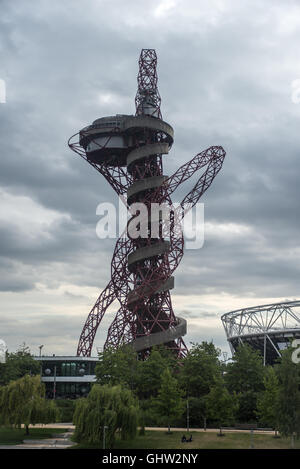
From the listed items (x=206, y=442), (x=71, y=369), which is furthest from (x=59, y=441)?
(x=71, y=369)

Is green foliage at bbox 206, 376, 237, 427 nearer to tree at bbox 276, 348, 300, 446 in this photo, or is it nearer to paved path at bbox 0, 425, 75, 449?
tree at bbox 276, 348, 300, 446

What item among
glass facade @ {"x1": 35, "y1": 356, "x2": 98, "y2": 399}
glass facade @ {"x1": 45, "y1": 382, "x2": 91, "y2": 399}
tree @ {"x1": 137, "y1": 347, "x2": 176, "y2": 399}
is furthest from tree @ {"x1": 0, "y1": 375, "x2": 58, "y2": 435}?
glass facade @ {"x1": 45, "y1": 382, "x2": 91, "y2": 399}

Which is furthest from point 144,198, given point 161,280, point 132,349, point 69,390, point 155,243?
point 69,390

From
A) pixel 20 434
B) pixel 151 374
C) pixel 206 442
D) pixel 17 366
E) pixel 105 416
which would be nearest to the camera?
pixel 105 416

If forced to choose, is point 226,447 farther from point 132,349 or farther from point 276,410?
point 132,349

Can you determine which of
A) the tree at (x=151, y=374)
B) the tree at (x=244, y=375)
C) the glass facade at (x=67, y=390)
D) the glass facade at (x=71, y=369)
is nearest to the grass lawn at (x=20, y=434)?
the tree at (x=151, y=374)

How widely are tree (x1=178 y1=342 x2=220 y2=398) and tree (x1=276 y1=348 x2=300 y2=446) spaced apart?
1724 cm

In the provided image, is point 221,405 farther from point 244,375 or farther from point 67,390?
point 67,390

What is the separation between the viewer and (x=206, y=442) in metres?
54.2

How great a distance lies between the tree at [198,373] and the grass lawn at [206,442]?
10.8 metres

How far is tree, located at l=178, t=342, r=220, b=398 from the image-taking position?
70188mm

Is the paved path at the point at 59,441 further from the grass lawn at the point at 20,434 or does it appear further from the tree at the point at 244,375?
the tree at the point at 244,375

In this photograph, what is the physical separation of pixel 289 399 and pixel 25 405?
2947 centimetres
